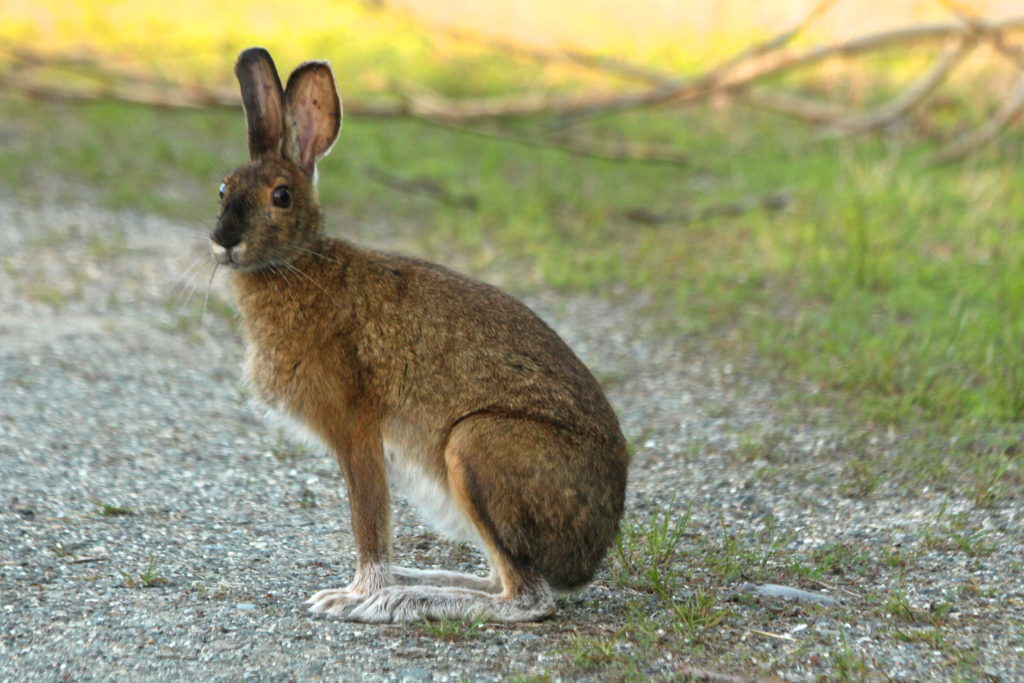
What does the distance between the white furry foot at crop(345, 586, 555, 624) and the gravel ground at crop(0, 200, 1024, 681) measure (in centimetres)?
5

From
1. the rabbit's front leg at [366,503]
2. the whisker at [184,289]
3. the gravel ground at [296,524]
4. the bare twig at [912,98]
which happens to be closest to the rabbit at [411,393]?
the rabbit's front leg at [366,503]

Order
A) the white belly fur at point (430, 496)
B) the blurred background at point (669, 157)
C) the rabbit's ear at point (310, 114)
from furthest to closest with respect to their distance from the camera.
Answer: the blurred background at point (669, 157) < the rabbit's ear at point (310, 114) < the white belly fur at point (430, 496)

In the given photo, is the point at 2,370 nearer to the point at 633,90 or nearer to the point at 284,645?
the point at 284,645

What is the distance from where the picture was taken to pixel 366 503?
4.02 meters

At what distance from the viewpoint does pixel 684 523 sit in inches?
172

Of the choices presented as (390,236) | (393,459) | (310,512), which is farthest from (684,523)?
(390,236)

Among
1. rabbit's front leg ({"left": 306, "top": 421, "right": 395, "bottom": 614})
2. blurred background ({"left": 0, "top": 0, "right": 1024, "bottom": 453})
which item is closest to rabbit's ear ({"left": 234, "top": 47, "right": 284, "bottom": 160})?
rabbit's front leg ({"left": 306, "top": 421, "right": 395, "bottom": 614})

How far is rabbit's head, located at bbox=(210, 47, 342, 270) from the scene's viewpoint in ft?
13.5

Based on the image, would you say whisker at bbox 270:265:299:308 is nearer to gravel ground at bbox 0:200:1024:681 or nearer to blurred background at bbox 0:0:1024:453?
gravel ground at bbox 0:200:1024:681

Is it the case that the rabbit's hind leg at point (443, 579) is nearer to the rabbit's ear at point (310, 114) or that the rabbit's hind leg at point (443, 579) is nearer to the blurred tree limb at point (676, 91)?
the rabbit's ear at point (310, 114)

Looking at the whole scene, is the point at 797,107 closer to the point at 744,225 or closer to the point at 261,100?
the point at 744,225

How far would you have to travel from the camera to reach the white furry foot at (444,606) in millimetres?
3914

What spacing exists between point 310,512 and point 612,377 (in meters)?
2.02

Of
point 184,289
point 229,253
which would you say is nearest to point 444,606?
point 229,253
